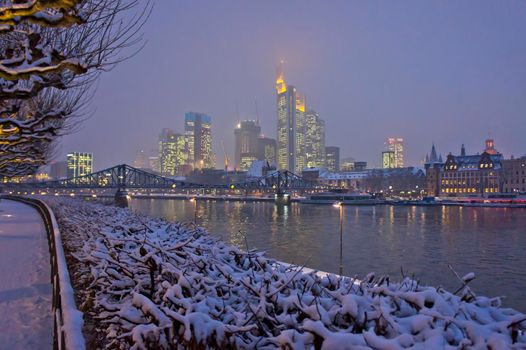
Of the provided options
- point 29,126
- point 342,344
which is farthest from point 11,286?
point 342,344

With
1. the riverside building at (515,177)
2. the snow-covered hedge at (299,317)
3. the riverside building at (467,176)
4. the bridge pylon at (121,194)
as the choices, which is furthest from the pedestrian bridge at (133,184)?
the snow-covered hedge at (299,317)

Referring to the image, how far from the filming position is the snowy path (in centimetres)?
646

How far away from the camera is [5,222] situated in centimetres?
2391

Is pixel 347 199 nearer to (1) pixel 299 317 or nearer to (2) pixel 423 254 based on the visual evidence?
(2) pixel 423 254

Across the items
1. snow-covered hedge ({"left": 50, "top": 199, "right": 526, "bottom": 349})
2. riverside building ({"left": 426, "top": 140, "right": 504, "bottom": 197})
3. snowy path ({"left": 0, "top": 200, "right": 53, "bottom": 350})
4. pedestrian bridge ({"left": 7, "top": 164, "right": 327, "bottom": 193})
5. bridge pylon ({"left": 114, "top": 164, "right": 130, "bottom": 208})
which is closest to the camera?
snow-covered hedge ({"left": 50, "top": 199, "right": 526, "bottom": 349})

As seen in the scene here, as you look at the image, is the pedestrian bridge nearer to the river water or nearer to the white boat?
the white boat

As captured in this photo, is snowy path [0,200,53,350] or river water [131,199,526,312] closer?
snowy path [0,200,53,350]

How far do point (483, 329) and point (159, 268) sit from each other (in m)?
3.40

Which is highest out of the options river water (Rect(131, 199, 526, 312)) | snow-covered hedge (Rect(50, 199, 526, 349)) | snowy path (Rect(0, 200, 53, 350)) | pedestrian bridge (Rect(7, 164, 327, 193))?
pedestrian bridge (Rect(7, 164, 327, 193))

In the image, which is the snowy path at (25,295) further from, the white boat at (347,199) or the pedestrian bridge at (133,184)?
the white boat at (347,199)

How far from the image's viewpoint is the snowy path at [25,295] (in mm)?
6461

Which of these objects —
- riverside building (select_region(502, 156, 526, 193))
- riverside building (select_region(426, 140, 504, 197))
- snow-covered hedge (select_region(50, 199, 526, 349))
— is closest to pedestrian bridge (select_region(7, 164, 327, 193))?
riverside building (select_region(426, 140, 504, 197))

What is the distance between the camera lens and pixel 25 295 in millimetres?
8797

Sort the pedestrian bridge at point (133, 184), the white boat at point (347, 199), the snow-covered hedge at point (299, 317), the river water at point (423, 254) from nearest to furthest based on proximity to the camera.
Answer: the snow-covered hedge at point (299, 317)
the river water at point (423, 254)
the pedestrian bridge at point (133, 184)
the white boat at point (347, 199)
